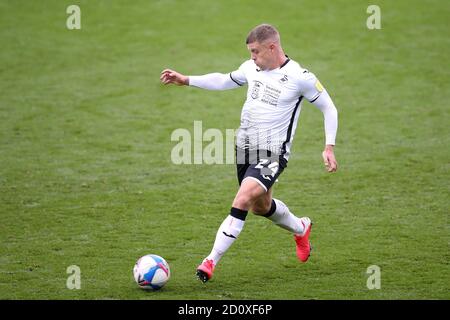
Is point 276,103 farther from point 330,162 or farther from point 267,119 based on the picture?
point 330,162

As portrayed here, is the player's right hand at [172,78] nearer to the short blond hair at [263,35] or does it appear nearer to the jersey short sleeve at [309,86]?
the short blond hair at [263,35]

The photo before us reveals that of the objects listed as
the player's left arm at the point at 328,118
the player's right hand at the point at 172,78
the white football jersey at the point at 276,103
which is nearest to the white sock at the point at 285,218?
the white football jersey at the point at 276,103

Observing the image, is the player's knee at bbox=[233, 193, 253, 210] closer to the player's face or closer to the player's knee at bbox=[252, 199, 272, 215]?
the player's knee at bbox=[252, 199, 272, 215]

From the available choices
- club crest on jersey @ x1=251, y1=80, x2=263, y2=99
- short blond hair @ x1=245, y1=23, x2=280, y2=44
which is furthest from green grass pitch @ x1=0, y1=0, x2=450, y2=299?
short blond hair @ x1=245, y1=23, x2=280, y2=44

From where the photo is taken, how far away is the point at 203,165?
44.1 feet

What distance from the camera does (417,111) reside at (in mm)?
15930

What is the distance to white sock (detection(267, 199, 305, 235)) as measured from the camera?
29.6 ft

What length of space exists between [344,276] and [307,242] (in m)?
0.73

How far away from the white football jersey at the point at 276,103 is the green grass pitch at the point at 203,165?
1.49 meters

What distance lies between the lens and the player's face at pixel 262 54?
8.41 meters

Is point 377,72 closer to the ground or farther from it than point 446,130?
farther from it

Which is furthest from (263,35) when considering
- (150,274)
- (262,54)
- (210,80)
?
(150,274)
